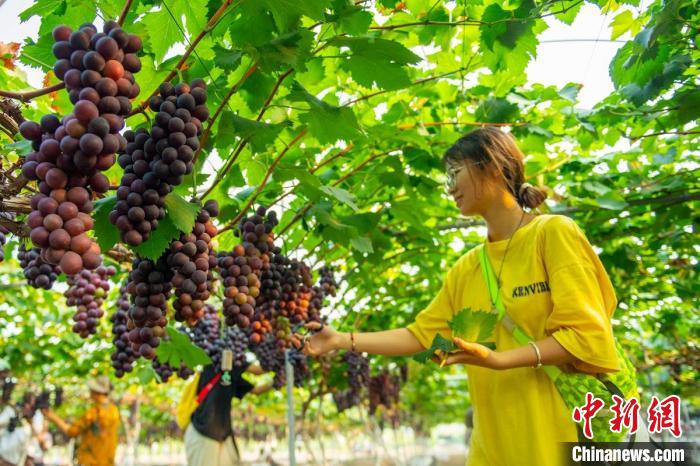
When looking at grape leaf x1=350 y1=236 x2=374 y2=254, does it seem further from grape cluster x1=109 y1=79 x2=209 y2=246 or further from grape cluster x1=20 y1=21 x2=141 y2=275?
grape cluster x1=20 y1=21 x2=141 y2=275

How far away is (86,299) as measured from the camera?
2.88 meters

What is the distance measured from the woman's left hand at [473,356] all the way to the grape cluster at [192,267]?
75cm

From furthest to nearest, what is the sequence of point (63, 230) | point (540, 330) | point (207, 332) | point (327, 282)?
point (207, 332) → point (327, 282) → point (540, 330) → point (63, 230)

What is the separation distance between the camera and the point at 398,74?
176 cm

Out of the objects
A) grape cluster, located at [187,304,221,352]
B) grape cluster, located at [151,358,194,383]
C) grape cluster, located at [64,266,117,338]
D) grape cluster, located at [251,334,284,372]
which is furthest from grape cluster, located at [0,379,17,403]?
grape cluster, located at [64,266,117,338]

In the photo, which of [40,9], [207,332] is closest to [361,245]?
[40,9]

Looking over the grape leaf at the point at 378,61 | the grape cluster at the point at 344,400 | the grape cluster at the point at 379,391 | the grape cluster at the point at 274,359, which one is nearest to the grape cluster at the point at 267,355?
the grape cluster at the point at 274,359

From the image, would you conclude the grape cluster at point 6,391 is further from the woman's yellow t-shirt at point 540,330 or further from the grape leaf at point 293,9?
the grape leaf at point 293,9

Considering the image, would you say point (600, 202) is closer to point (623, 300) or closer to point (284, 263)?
point (284, 263)

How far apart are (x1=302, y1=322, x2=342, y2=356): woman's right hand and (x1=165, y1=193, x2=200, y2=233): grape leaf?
1.23 meters

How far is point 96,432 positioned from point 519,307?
6.52m

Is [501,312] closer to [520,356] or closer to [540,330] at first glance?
[540,330]

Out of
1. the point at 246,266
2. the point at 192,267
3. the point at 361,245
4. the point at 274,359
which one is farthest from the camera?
the point at 274,359

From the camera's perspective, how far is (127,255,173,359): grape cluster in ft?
5.04
